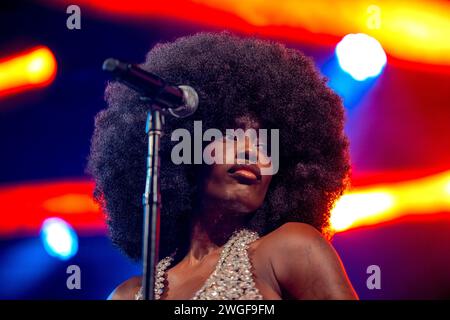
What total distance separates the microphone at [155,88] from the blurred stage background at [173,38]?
94.6 inches

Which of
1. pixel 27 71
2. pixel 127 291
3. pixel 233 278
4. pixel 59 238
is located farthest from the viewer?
pixel 27 71

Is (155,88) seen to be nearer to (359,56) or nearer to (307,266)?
(307,266)

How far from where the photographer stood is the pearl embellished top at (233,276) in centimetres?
241

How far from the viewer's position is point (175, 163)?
308 cm

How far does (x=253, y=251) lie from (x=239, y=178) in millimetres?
306

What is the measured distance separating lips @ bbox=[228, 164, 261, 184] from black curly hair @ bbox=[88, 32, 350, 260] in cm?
25

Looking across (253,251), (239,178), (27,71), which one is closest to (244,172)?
(239,178)

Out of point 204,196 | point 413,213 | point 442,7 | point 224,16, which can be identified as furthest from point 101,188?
point 442,7

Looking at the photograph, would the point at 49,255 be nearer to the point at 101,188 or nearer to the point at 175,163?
the point at 101,188

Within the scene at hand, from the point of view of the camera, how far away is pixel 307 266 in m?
2.37

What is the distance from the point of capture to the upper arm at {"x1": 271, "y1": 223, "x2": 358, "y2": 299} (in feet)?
7.53

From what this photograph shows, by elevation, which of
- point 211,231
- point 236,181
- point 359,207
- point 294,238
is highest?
point 359,207

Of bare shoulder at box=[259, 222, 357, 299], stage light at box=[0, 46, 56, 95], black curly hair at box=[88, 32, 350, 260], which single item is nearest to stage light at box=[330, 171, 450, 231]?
black curly hair at box=[88, 32, 350, 260]
